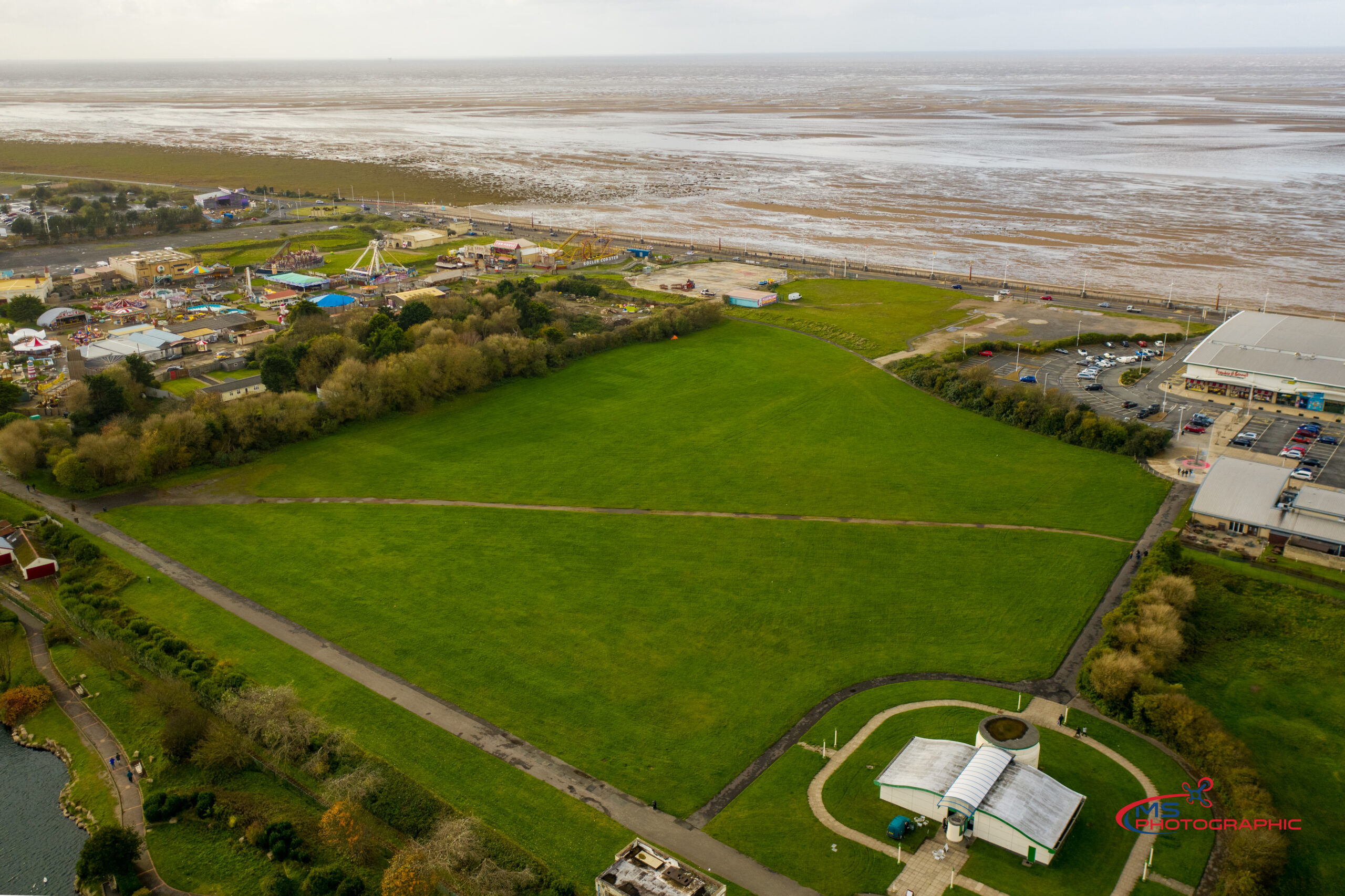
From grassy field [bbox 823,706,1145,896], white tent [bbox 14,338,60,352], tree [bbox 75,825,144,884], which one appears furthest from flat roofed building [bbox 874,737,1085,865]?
white tent [bbox 14,338,60,352]

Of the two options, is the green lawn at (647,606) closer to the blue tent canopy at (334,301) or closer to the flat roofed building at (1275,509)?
the flat roofed building at (1275,509)

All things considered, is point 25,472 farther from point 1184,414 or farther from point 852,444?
point 1184,414

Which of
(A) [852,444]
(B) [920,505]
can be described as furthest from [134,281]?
(B) [920,505]

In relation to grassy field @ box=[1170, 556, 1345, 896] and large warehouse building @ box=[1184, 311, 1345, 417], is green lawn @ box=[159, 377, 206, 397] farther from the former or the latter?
large warehouse building @ box=[1184, 311, 1345, 417]

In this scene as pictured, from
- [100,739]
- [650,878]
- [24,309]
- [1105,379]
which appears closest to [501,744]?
[650,878]

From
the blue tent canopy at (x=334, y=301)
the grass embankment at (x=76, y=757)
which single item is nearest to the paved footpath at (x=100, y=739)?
the grass embankment at (x=76, y=757)

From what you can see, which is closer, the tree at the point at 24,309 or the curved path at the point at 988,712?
the curved path at the point at 988,712

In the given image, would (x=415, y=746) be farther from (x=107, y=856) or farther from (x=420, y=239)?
(x=420, y=239)

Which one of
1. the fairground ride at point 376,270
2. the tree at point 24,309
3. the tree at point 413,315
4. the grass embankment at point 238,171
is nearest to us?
the tree at point 413,315
